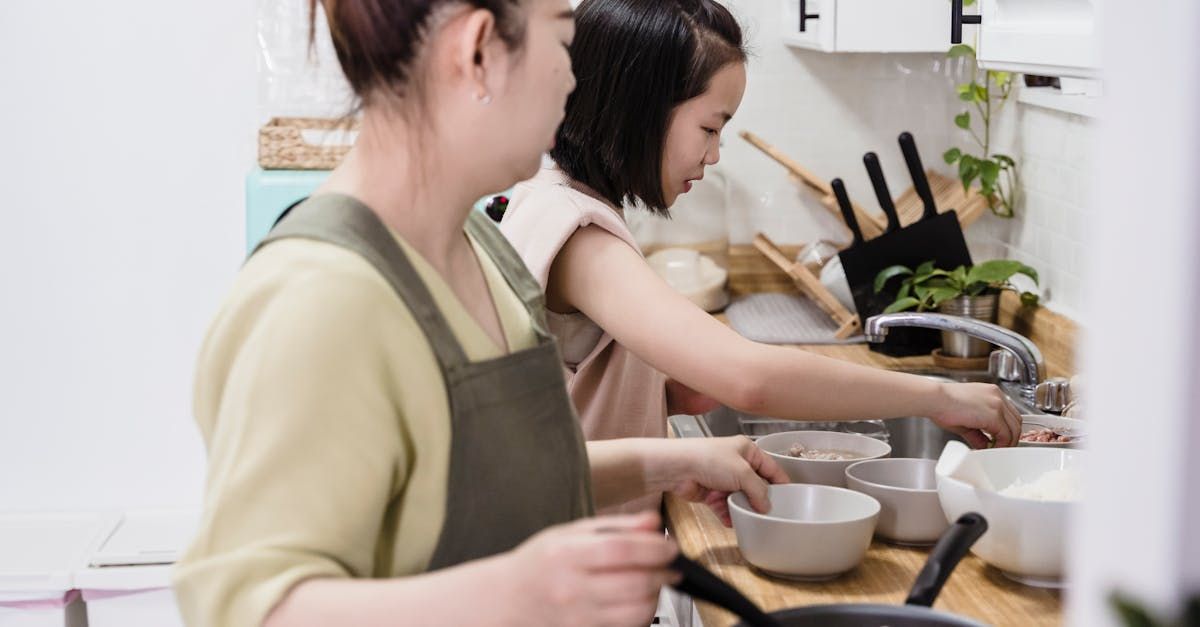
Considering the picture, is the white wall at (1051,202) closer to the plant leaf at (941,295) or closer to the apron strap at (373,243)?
the plant leaf at (941,295)

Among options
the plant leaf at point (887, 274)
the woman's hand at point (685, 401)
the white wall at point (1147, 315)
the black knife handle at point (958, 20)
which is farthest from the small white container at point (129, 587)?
the white wall at point (1147, 315)

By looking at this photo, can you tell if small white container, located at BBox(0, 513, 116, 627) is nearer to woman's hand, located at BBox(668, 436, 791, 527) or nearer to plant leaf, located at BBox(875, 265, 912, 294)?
plant leaf, located at BBox(875, 265, 912, 294)

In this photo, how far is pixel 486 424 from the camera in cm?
98

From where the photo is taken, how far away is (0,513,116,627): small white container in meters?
2.80

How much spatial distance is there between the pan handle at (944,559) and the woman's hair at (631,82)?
71 centimetres

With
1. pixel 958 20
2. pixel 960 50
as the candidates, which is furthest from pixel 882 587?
pixel 960 50

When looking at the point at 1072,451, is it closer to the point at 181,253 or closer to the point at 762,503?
the point at 762,503

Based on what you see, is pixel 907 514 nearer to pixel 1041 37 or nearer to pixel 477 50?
pixel 1041 37

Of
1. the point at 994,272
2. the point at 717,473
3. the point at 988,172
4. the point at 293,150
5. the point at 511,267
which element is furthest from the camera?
the point at 988,172

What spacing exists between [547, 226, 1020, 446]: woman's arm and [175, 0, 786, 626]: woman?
42 cm

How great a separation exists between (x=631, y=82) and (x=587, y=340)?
33 centimetres

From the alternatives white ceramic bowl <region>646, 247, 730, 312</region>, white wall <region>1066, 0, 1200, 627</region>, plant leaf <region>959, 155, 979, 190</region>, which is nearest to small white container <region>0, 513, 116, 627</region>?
white ceramic bowl <region>646, 247, 730, 312</region>

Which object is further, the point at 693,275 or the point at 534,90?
the point at 693,275

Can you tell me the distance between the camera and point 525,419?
1.03 metres
